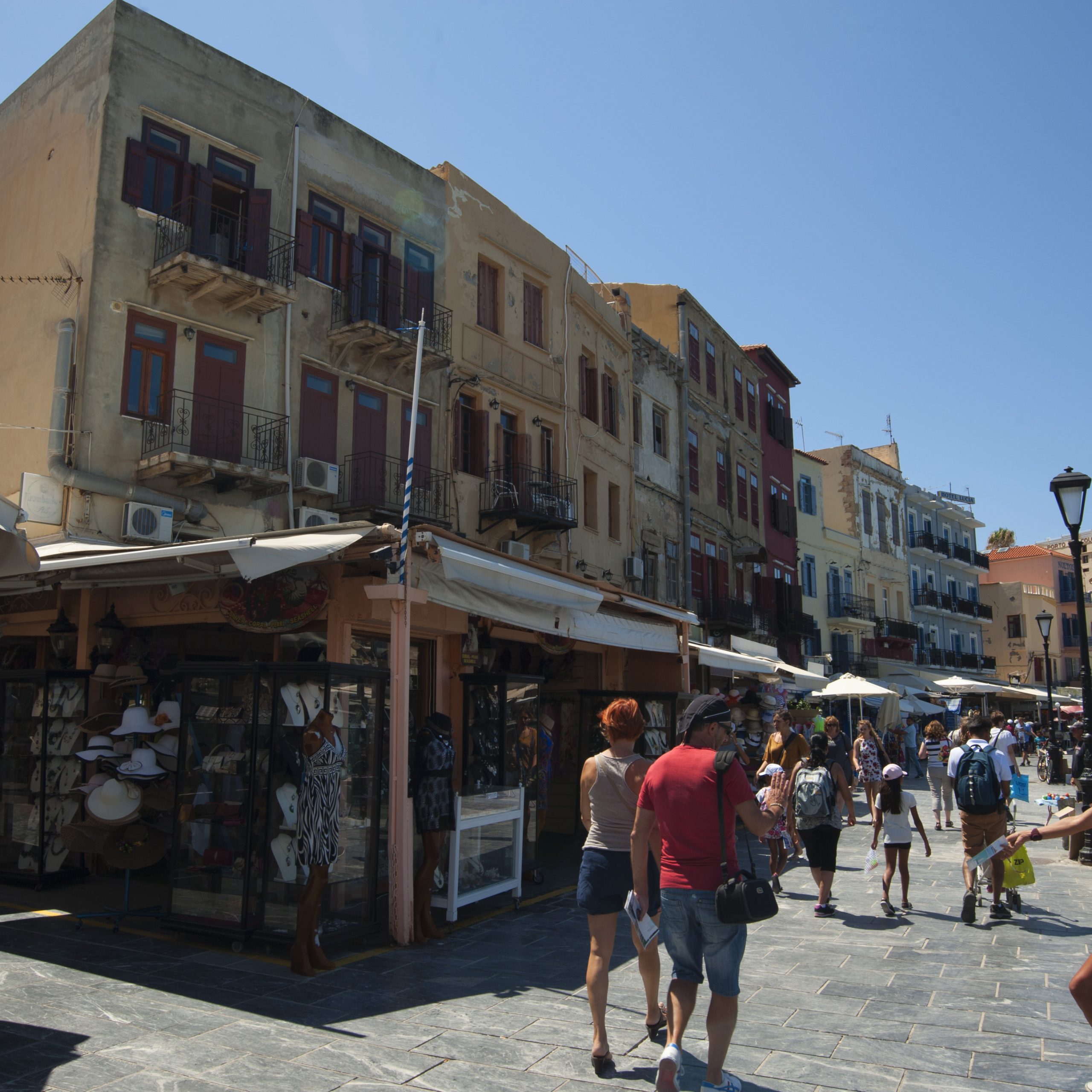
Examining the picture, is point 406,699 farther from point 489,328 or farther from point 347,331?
point 489,328

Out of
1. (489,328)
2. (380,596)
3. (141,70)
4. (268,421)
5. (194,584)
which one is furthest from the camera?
(489,328)

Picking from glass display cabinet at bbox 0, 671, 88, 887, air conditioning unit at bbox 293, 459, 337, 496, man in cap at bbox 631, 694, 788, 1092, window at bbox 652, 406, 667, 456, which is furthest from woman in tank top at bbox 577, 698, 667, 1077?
window at bbox 652, 406, 667, 456

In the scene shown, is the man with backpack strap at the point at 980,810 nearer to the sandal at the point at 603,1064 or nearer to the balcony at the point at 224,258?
the sandal at the point at 603,1064

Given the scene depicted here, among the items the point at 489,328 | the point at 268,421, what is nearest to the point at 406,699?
the point at 268,421

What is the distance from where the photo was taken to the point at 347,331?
16.0 meters

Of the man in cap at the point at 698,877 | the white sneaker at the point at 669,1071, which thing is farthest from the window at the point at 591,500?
the white sneaker at the point at 669,1071

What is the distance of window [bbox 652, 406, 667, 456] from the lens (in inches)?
1065

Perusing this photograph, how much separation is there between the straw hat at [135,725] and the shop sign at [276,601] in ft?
3.76

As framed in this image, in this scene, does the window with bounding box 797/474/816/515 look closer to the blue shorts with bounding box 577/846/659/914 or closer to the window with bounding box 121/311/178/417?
the window with bounding box 121/311/178/417

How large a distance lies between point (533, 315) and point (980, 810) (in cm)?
1506

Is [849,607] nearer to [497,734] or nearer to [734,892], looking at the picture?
[497,734]

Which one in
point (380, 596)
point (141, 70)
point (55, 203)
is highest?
point (141, 70)

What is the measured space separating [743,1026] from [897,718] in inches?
831

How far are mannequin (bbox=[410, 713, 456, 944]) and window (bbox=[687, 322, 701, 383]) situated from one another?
73.6 feet
